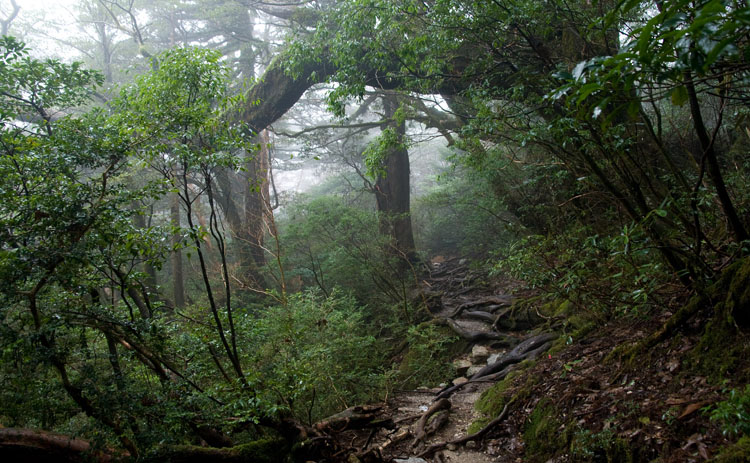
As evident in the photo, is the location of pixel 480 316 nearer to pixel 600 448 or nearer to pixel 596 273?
pixel 596 273

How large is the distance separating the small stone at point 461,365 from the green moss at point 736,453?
4.48 m

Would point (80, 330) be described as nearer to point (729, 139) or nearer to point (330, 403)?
point (330, 403)

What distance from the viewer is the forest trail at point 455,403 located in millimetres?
3766

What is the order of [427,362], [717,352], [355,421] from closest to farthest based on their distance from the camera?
[717,352] → [355,421] → [427,362]

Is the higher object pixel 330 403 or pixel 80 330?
pixel 80 330

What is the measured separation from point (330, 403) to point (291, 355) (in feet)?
2.58

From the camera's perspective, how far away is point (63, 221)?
118 inches

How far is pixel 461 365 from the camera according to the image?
657 centimetres

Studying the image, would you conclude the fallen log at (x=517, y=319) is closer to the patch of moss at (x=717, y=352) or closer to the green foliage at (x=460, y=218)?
the green foliage at (x=460, y=218)

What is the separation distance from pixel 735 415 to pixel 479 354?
477cm

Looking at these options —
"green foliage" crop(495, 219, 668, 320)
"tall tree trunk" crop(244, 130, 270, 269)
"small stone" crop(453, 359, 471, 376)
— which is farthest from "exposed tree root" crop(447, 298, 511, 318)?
"tall tree trunk" crop(244, 130, 270, 269)

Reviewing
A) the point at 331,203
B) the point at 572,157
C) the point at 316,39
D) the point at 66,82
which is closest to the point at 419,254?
the point at 331,203

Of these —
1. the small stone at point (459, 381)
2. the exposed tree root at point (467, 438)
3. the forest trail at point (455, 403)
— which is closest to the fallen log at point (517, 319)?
the forest trail at point (455, 403)

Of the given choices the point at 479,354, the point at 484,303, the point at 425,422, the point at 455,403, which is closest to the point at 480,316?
the point at 484,303
